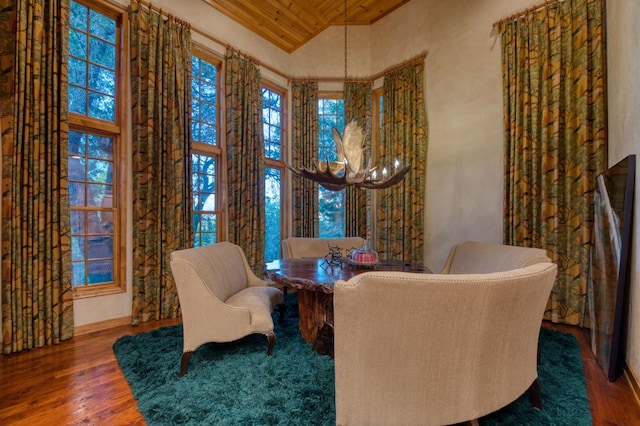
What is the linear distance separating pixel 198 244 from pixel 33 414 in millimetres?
2376

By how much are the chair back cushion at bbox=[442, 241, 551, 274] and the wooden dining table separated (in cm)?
41

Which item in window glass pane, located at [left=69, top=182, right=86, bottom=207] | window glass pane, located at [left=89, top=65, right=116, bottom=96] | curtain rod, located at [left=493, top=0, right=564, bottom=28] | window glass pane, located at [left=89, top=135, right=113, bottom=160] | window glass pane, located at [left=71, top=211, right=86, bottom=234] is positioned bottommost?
window glass pane, located at [left=71, top=211, right=86, bottom=234]

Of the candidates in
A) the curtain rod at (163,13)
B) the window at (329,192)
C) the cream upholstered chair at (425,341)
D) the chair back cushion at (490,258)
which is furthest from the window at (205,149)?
the cream upholstered chair at (425,341)

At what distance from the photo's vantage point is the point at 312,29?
14.9 feet

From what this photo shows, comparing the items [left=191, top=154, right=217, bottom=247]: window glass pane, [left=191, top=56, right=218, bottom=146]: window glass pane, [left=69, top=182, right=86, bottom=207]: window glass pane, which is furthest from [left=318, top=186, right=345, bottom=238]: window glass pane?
[left=69, top=182, right=86, bottom=207]: window glass pane

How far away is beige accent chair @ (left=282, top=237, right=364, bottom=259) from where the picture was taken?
3.74 metres

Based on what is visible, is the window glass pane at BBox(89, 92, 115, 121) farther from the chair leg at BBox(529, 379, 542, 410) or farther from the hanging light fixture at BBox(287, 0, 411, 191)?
the chair leg at BBox(529, 379, 542, 410)

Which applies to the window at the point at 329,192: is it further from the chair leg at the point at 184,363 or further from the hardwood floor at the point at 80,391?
the hardwood floor at the point at 80,391

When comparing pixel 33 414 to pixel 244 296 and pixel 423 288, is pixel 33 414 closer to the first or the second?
pixel 244 296

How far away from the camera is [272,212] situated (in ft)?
15.8

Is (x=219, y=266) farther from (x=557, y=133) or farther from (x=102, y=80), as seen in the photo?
(x=557, y=133)

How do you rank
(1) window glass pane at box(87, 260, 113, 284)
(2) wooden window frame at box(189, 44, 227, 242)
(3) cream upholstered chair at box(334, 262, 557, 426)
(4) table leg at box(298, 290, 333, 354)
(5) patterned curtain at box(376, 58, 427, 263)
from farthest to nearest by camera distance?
1. (5) patterned curtain at box(376, 58, 427, 263)
2. (2) wooden window frame at box(189, 44, 227, 242)
3. (1) window glass pane at box(87, 260, 113, 284)
4. (4) table leg at box(298, 290, 333, 354)
5. (3) cream upholstered chair at box(334, 262, 557, 426)

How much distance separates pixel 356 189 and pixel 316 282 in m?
3.09

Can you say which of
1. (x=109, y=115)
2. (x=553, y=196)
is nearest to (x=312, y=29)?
(x=109, y=115)
